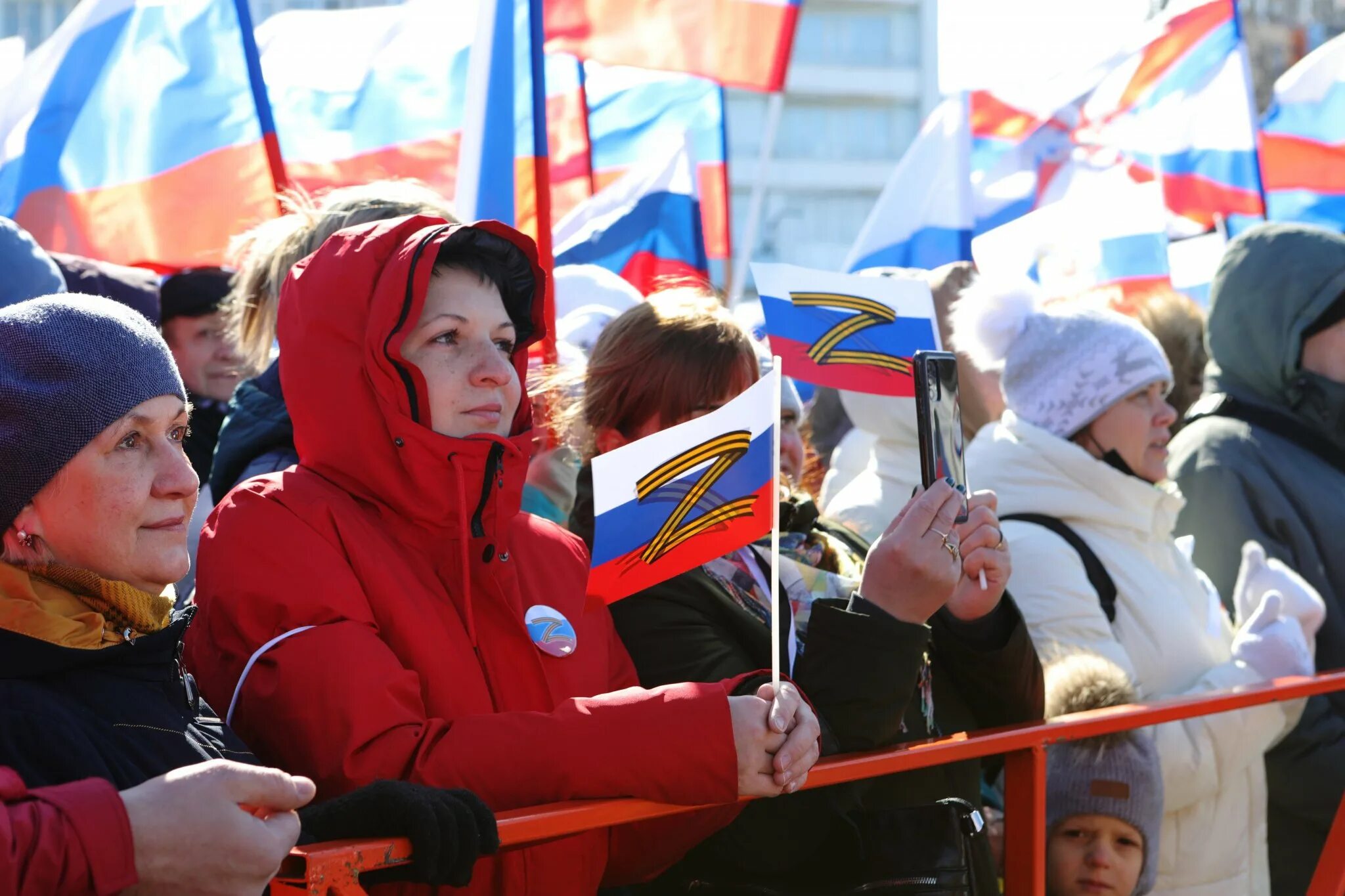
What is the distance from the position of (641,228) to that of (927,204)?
1.46 metres

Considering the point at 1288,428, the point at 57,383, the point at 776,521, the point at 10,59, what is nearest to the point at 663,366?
the point at 776,521

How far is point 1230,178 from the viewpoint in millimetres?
7664

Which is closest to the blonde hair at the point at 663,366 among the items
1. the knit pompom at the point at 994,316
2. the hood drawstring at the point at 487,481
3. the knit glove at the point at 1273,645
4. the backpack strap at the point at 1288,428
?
the hood drawstring at the point at 487,481

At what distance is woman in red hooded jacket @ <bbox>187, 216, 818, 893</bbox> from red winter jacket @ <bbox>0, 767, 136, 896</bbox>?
1.57 ft

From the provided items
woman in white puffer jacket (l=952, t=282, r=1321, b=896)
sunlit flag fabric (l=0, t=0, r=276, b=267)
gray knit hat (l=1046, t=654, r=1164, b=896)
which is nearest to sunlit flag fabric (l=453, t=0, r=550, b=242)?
sunlit flag fabric (l=0, t=0, r=276, b=267)

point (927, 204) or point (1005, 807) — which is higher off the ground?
point (927, 204)

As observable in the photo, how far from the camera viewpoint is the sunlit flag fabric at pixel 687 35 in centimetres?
578

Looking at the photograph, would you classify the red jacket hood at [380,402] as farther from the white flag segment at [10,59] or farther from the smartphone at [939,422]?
the white flag segment at [10,59]

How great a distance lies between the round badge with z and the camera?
235 centimetres

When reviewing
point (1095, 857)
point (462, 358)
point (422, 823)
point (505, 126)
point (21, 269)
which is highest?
point (505, 126)

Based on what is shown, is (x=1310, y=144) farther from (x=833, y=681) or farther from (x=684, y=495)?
(x=684, y=495)

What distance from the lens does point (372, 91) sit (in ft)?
18.5

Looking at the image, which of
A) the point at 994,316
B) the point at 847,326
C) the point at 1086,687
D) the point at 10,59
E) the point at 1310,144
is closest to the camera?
the point at 847,326

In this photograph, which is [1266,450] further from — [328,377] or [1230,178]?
[1230,178]
